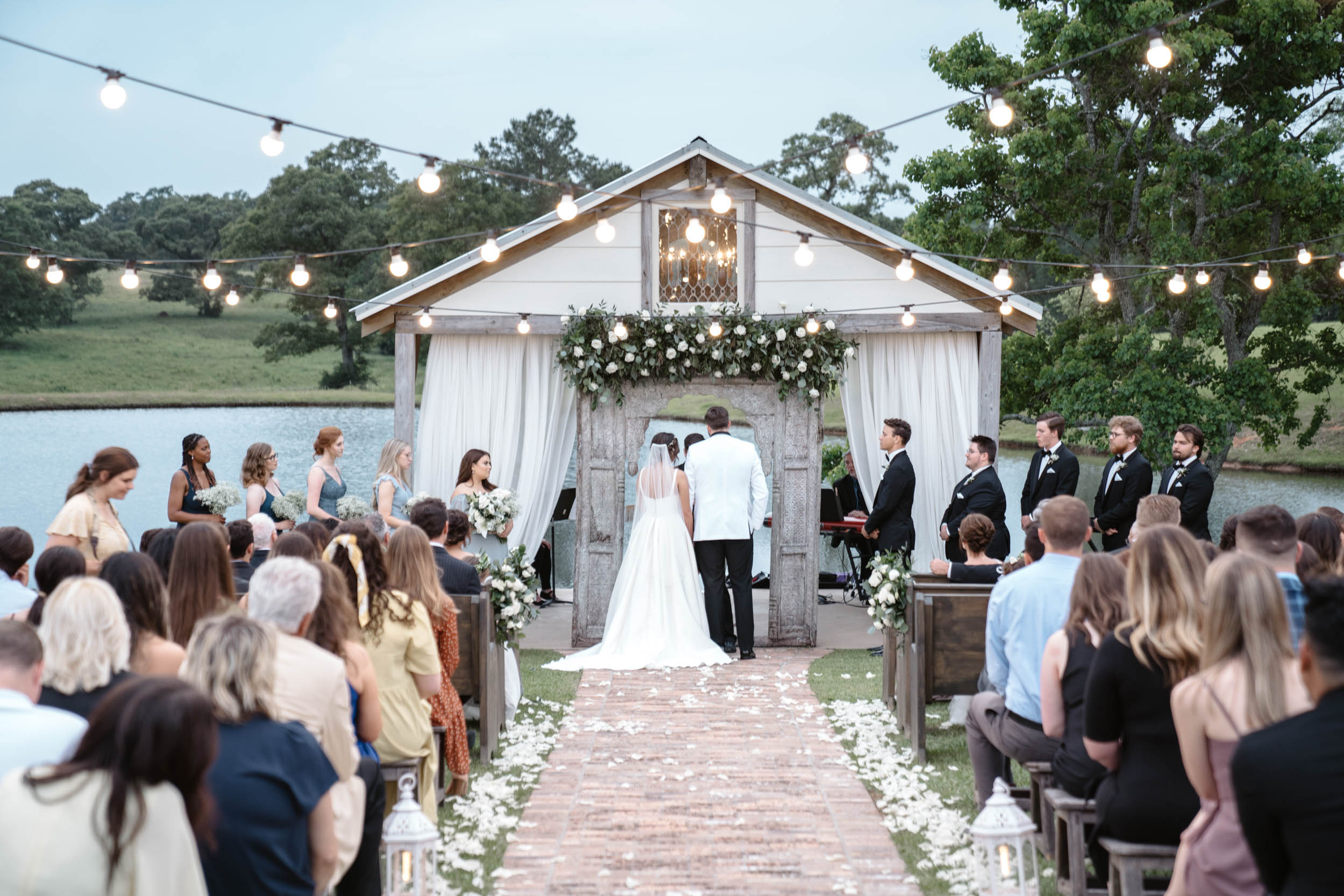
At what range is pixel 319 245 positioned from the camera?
31.8 metres

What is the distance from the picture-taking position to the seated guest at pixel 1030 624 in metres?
4.79

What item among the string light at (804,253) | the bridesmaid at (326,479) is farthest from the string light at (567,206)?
the bridesmaid at (326,479)

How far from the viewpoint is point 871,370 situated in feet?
33.7

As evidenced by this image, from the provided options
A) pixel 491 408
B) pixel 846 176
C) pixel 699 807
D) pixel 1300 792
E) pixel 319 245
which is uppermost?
pixel 846 176

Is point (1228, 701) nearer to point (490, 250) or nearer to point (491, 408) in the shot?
point (490, 250)

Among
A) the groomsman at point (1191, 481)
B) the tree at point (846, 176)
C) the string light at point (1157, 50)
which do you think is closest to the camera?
the string light at point (1157, 50)

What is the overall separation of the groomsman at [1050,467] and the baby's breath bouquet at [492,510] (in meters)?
3.95

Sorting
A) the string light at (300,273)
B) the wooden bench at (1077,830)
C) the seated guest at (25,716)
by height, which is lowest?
the wooden bench at (1077,830)

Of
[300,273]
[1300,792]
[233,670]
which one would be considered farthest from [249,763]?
[300,273]

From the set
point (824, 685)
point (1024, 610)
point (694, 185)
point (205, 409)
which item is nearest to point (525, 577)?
point (824, 685)

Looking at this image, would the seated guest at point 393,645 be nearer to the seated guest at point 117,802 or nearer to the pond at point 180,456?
the seated guest at point 117,802

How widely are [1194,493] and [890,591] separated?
2.84 meters

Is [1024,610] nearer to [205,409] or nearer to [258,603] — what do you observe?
[258,603]

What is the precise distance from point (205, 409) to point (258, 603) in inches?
636
